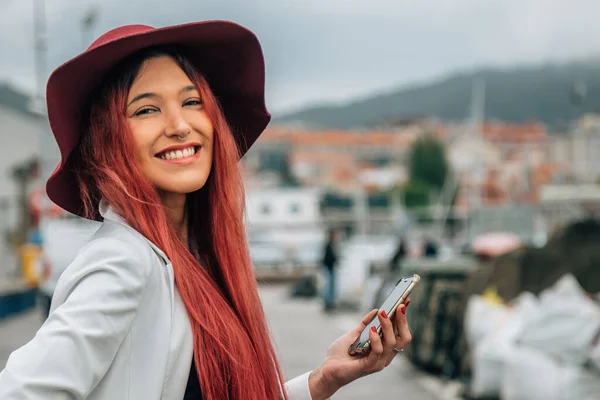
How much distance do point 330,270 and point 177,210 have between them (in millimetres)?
17193

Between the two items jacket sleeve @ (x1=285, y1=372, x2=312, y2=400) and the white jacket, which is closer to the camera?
the white jacket

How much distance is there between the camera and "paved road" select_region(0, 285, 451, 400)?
30.1ft

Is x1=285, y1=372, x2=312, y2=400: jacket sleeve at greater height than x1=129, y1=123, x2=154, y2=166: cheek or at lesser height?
lesser

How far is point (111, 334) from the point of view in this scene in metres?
1.54

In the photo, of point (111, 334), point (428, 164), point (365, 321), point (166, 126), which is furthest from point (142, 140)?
point (428, 164)

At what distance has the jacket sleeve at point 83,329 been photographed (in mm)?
1472

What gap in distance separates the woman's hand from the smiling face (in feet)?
1.48

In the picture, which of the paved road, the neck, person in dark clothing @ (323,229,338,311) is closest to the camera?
the neck

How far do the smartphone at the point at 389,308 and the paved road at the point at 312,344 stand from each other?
152 centimetres

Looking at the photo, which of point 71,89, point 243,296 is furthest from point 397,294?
point 71,89

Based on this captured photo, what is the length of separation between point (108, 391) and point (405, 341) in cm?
59

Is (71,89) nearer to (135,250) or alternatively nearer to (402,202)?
(135,250)

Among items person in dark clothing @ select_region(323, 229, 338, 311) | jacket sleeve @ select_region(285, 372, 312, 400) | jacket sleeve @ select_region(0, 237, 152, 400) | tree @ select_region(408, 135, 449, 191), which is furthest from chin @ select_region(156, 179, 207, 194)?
tree @ select_region(408, 135, 449, 191)

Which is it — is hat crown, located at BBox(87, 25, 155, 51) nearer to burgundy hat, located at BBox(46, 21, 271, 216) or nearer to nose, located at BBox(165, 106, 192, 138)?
burgundy hat, located at BBox(46, 21, 271, 216)
